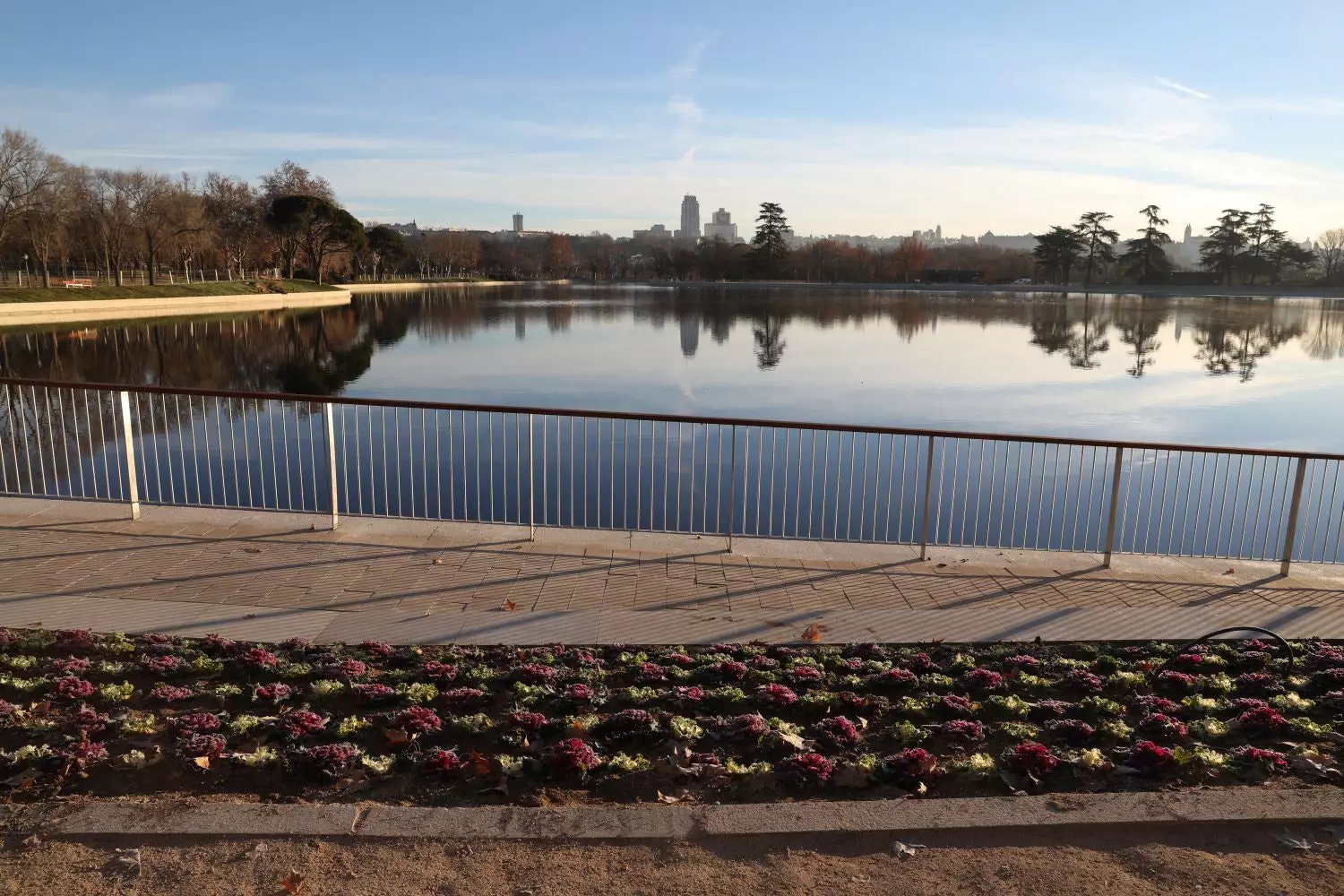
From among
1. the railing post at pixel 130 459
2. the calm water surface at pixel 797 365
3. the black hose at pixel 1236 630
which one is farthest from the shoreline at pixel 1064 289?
the railing post at pixel 130 459

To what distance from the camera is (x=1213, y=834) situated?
10.5ft

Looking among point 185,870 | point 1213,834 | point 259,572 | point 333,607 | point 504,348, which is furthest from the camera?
point 504,348

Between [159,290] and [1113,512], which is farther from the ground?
[159,290]

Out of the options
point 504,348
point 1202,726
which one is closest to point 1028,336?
point 504,348

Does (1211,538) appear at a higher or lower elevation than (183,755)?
lower

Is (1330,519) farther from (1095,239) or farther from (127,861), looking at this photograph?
(1095,239)

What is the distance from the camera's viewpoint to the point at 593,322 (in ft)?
170

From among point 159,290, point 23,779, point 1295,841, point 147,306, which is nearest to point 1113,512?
point 1295,841

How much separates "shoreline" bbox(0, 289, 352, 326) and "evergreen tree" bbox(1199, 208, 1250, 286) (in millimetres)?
90440

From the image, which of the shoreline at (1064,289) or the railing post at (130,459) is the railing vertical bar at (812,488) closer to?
the railing post at (130,459)

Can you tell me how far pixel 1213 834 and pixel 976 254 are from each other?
154752 millimetres

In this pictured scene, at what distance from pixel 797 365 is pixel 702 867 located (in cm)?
3031

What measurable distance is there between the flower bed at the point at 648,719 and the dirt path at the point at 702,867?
0.41 meters

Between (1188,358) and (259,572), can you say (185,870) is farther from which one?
(1188,358)
